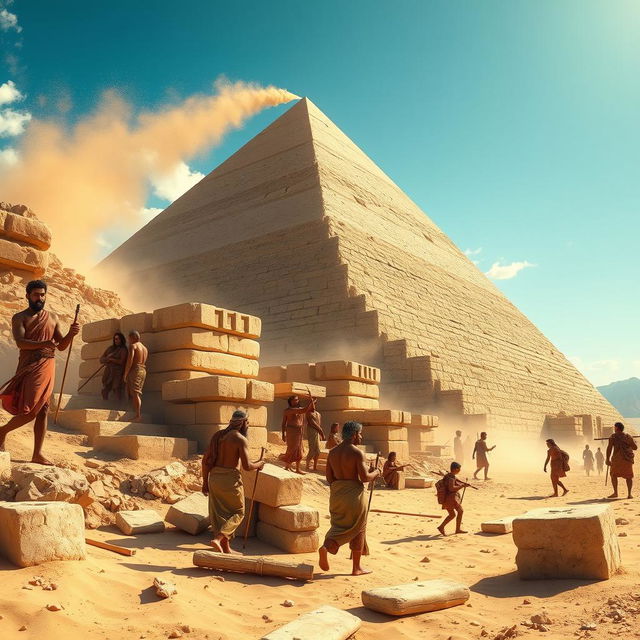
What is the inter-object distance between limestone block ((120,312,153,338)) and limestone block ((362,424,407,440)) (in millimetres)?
4440

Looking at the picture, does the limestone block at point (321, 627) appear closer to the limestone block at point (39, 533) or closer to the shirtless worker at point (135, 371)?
the limestone block at point (39, 533)

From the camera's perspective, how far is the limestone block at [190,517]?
4.88 metres

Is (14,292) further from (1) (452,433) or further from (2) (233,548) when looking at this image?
(1) (452,433)

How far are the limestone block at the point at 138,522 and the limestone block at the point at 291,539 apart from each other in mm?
870

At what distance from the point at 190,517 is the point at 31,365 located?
1.73 meters

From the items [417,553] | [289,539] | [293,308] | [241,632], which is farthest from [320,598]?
[293,308]

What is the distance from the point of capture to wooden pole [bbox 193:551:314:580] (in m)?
3.96

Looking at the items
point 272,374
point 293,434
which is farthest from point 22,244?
point 272,374

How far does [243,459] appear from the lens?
4.53 m

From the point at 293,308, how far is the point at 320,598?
669 inches

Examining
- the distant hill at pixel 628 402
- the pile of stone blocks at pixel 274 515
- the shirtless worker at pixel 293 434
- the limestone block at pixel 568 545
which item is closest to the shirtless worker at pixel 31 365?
the pile of stone blocks at pixel 274 515

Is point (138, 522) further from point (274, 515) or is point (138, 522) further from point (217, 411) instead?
point (217, 411)

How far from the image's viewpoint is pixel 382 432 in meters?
10.9

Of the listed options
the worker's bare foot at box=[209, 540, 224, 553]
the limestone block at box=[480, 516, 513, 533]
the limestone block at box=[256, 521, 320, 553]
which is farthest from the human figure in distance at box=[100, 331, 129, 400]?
the limestone block at box=[480, 516, 513, 533]
